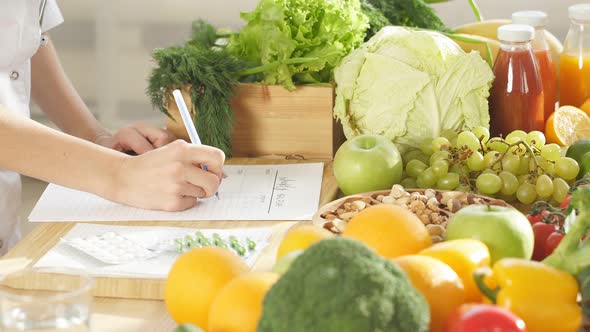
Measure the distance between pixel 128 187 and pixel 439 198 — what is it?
0.54m

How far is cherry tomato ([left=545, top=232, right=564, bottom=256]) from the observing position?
1.05 meters

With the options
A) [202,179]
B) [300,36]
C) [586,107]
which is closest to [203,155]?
[202,179]

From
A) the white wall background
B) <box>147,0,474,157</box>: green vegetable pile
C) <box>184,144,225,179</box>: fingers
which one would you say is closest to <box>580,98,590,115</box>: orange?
<box>147,0,474,157</box>: green vegetable pile

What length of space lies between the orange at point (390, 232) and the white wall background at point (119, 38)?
2.60 metres

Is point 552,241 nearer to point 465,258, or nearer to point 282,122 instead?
point 465,258

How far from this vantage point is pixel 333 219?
1289 millimetres

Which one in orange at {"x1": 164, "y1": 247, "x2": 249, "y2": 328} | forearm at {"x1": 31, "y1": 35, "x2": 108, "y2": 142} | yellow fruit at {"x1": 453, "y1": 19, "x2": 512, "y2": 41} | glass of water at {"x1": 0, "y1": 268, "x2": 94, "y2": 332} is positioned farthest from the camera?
yellow fruit at {"x1": 453, "y1": 19, "x2": 512, "y2": 41}

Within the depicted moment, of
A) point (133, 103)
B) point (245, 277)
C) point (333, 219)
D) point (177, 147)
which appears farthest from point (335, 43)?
point (133, 103)

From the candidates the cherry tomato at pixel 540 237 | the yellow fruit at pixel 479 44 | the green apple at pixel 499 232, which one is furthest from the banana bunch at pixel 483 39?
the green apple at pixel 499 232

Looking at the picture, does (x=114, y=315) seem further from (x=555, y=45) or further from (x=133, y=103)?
(x=133, y=103)

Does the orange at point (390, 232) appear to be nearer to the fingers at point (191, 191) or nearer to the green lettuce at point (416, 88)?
the fingers at point (191, 191)

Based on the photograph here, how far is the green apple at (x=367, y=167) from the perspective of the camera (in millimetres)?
1521

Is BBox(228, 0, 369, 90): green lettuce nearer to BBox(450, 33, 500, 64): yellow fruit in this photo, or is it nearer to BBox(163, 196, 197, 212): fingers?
BBox(450, 33, 500, 64): yellow fruit

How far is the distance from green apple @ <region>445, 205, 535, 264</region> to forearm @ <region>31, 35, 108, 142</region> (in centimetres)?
113
